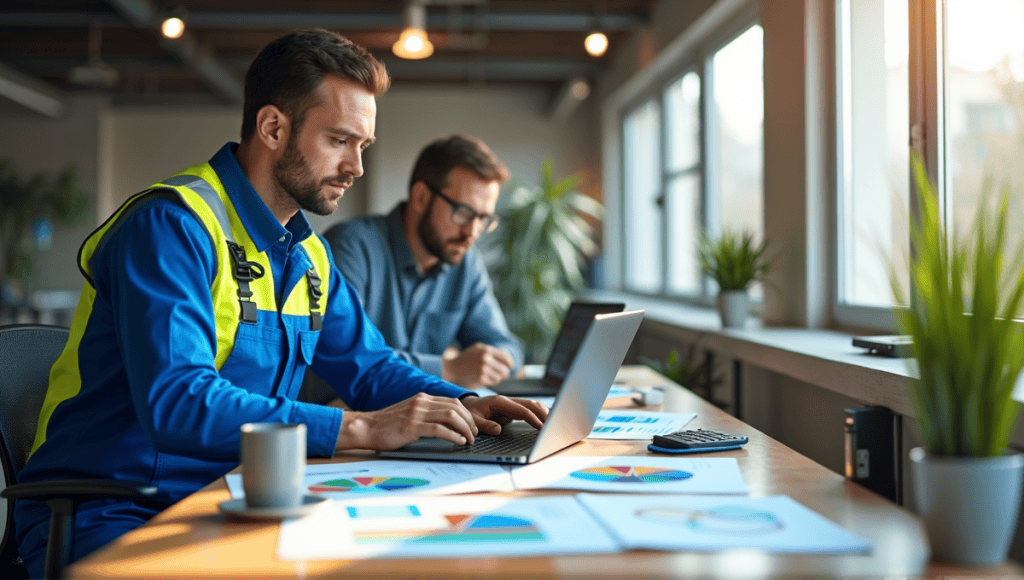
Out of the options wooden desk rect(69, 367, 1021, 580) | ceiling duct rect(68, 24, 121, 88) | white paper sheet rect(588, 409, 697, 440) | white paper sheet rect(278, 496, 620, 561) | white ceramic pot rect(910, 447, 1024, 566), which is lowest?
wooden desk rect(69, 367, 1021, 580)

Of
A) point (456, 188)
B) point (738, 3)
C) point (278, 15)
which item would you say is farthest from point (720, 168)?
point (278, 15)

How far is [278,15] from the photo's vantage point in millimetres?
5609

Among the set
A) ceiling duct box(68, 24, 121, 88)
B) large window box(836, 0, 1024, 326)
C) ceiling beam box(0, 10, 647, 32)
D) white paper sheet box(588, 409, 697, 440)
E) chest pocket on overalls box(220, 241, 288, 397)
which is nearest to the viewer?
chest pocket on overalls box(220, 241, 288, 397)

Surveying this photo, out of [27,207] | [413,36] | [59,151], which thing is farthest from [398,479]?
[59,151]

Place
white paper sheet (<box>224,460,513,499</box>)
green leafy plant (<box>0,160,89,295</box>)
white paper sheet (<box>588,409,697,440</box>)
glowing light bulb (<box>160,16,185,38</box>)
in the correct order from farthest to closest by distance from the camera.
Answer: green leafy plant (<box>0,160,89,295</box>)
glowing light bulb (<box>160,16,185,38</box>)
white paper sheet (<box>588,409,697,440</box>)
white paper sheet (<box>224,460,513,499</box>)

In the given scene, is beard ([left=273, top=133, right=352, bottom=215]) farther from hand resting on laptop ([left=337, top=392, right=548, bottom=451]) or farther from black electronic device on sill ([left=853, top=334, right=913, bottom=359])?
black electronic device on sill ([left=853, top=334, right=913, bottom=359])

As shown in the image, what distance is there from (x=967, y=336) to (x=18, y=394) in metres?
1.63

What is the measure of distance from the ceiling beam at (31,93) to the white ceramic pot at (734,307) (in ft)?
22.3

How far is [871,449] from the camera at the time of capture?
1448 millimetres

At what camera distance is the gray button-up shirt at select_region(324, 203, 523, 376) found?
2.75 meters

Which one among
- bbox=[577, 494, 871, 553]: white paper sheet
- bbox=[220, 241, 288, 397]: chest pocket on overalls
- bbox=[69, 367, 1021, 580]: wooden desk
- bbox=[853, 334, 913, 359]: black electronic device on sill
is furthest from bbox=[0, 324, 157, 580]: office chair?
bbox=[853, 334, 913, 359]: black electronic device on sill

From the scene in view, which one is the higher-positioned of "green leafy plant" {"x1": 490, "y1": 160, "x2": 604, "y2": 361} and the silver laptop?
"green leafy plant" {"x1": 490, "y1": 160, "x2": 604, "y2": 361}

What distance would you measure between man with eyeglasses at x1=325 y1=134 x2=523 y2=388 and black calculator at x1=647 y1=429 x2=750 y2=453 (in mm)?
A: 1208

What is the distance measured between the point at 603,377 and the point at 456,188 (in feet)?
4.79
